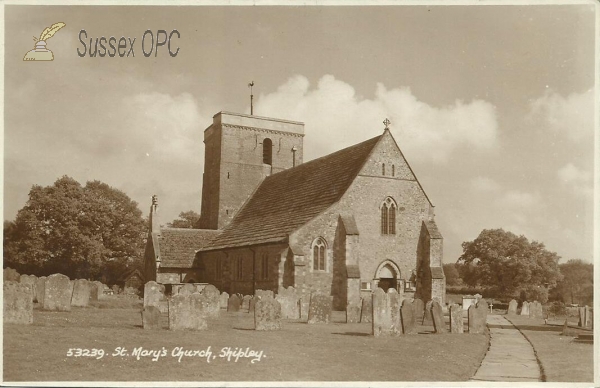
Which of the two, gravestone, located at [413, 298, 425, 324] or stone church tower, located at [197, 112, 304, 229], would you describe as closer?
gravestone, located at [413, 298, 425, 324]

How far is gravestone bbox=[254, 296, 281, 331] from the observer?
17703mm

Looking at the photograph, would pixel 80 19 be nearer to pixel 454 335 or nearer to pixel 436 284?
pixel 454 335

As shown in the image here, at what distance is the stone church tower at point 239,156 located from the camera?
41188 mm

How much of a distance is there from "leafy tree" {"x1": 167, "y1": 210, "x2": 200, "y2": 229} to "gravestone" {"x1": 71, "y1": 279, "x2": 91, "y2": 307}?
46438mm

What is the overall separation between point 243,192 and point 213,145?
3991 mm

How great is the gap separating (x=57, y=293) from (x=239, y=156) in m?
22.1

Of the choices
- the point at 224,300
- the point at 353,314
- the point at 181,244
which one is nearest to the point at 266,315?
the point at 353,314

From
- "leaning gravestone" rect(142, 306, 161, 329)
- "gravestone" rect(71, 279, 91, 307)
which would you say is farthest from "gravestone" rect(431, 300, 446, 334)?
"gravestone" rect(71, 279, 91, 307)

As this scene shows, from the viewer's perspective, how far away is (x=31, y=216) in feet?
126

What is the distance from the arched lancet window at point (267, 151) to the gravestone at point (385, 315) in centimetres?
2634

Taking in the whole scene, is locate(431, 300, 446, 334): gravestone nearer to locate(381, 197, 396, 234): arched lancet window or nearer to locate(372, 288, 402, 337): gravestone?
locate(372, 288, 402, 337): gravestone

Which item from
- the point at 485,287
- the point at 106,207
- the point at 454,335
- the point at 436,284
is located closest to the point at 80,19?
the point at 454,335

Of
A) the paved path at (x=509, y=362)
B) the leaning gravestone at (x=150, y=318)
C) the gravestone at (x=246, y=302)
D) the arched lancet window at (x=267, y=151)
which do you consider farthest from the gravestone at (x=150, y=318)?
the arched lancet window at (x=267, y=151)

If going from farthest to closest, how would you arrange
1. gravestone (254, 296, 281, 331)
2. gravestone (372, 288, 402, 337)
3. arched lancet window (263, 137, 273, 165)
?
arched lancet window (263, 137, 273, 165)
gravestone (254, 296, 281, 331)
gravestone (372, 288, 402, 337)
